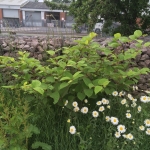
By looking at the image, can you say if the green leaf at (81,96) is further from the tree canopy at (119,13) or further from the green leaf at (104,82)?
the tree canopy at (119,13)

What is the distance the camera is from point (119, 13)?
13.6ft

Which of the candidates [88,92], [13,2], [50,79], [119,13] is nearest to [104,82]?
[88,92]

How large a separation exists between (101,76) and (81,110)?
302 millimetres

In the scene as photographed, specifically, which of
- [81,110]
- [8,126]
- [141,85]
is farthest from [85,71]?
[141,85]

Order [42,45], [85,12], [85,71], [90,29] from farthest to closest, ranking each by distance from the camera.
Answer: [85,12] < [90,29] < [42,45] < [85,71]

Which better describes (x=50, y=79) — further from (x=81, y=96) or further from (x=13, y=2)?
(x=13, y=2)

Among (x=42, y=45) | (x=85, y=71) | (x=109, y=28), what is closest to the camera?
(x=85, y=71)

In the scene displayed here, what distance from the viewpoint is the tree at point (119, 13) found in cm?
378

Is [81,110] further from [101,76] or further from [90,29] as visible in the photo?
[90,29]

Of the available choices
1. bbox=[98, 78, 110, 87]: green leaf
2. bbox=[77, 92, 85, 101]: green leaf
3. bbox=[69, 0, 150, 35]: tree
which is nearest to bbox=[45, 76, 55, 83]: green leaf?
bbox=[77, 92, 85, 101]: green leaf

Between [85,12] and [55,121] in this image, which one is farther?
[85,12]

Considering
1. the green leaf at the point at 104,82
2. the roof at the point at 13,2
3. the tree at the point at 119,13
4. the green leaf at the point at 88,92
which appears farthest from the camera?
the roof at the point at 13,2

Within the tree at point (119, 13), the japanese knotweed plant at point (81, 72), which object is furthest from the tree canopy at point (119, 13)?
the japanese knotweed plant at point (81, 72)

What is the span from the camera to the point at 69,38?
277cm
